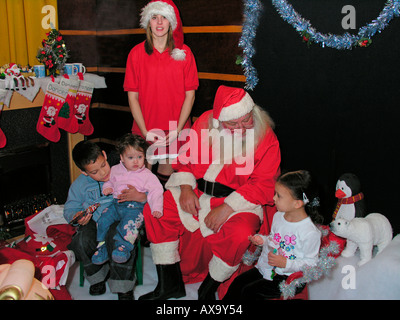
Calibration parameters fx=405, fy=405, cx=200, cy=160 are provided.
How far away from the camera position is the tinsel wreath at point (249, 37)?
2771 millimetres

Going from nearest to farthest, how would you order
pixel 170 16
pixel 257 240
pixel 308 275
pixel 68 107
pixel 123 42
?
pixel 308 275 → pixel 257 240 → pixel 170 16 → pixel 68 107 → pixel 123 42

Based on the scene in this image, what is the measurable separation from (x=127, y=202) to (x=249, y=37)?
4.63 ft

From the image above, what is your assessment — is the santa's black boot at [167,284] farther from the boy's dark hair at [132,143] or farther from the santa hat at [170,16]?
the santa hat at [170,16]

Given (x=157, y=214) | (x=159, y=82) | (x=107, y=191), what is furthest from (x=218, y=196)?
(x=159, y=82)

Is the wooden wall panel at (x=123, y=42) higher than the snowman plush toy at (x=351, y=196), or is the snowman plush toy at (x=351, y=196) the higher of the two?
the wooden wall panel at (x=123, y=42)

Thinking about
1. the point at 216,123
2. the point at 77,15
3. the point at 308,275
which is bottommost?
the point at 308,275

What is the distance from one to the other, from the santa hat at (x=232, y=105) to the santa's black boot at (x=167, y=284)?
95 cm

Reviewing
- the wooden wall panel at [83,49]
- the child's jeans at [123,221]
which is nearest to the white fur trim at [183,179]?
the child's jeans at [123,221]

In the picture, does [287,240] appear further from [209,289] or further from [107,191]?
[107,191]

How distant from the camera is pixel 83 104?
3.61 metres

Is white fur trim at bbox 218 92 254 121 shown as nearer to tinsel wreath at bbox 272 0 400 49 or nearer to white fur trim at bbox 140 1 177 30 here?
tinsel wreath at bbox 272 0 400 49

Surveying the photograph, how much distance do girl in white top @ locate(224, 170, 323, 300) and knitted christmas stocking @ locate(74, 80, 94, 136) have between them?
2.15 m
